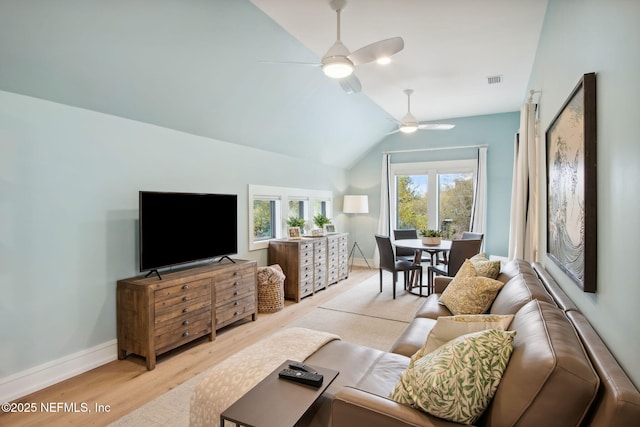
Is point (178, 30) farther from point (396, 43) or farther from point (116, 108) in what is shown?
point (396, 43)

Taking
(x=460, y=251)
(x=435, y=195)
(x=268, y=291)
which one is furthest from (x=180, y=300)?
(x=435, y=195)

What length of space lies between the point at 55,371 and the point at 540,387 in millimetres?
3209

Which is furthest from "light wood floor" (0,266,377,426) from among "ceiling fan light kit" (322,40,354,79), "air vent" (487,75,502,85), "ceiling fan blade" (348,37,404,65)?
"air vent" (487,75,502,85)

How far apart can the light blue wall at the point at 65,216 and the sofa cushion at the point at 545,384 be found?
9.84ft

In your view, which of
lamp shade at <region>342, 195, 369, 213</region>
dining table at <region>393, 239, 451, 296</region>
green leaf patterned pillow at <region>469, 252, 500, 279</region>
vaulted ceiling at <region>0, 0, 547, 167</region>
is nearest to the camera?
vaulted ceiling at <region>0, 0, 547, 167</region>

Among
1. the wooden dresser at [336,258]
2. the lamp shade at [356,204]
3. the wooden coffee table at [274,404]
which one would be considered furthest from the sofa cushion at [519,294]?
the lamp shade at [356,204]

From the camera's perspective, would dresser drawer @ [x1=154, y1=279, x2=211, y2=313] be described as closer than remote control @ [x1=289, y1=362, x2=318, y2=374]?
No

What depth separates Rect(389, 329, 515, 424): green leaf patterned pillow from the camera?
3.78 feet

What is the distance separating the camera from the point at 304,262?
4797mm

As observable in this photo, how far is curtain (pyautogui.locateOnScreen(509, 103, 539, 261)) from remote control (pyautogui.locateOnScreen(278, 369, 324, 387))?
2601 mm

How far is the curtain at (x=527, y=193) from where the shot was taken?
3146 millimetres

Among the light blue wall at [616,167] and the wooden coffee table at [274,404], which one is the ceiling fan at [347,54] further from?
the wooden coffee table at [274,404]

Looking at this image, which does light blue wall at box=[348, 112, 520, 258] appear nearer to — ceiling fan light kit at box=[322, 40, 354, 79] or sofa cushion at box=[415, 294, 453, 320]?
sofa cushion at box=[415, 294, 453, 320]

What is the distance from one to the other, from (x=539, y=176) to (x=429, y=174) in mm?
3642
